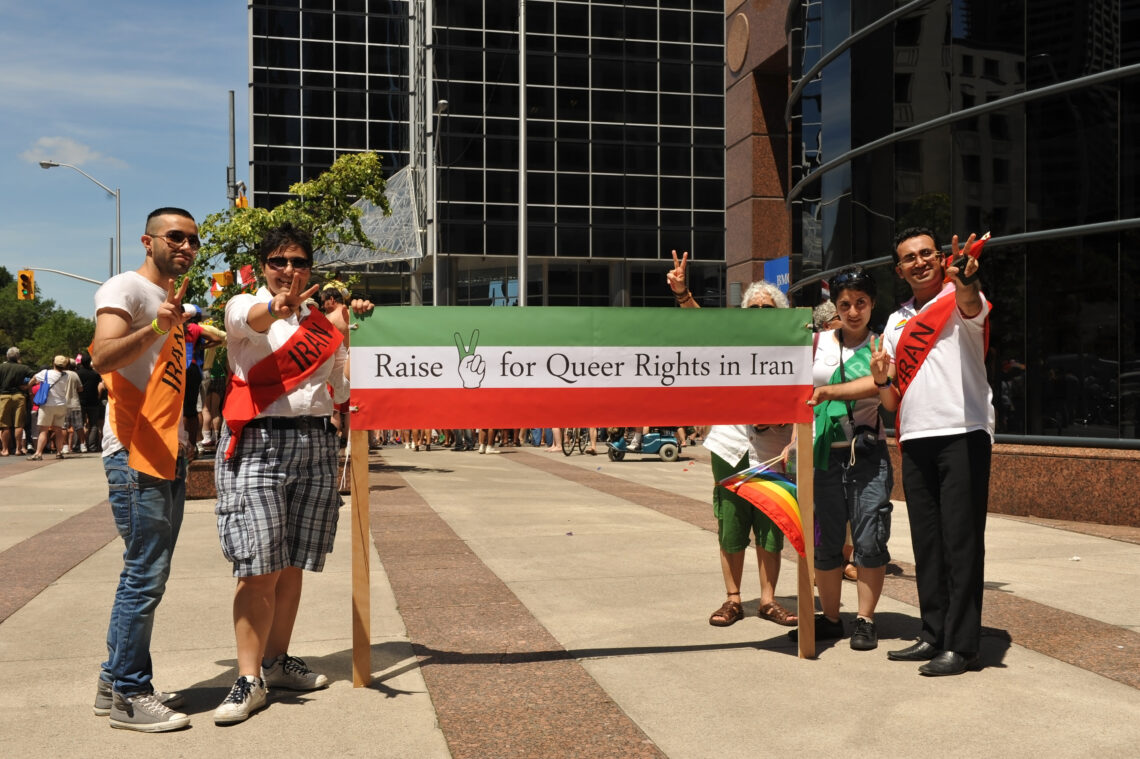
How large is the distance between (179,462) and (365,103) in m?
53.0

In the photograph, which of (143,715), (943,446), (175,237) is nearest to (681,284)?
(943,446)

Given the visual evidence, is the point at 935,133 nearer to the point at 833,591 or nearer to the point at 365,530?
the point at 833,591

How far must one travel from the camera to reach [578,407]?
211 inches

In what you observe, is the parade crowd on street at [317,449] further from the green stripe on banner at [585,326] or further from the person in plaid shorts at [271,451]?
the green stripe on banner at [585,326]

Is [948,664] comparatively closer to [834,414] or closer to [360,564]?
[834,414]

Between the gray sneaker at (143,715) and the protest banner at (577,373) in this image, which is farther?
the protest banner at (577,373)

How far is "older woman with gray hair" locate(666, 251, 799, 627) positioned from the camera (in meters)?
5.93

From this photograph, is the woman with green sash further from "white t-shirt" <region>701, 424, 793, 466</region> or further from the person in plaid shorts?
the person in plaid shorts

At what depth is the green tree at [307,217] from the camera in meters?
17.5

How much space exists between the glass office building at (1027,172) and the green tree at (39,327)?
106 m

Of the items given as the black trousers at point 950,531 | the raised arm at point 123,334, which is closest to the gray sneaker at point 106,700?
the raised arm at point 123,334

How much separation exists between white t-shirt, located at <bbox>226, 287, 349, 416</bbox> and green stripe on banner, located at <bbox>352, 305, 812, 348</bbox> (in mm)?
439

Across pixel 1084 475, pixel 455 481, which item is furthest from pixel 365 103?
pixel 1084 475

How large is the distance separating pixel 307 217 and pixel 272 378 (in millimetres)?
13831
